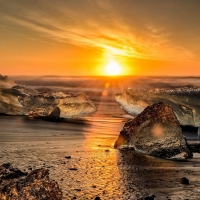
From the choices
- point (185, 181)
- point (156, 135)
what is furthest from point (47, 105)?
point (185, 181)

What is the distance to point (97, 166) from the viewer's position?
15.9 feet

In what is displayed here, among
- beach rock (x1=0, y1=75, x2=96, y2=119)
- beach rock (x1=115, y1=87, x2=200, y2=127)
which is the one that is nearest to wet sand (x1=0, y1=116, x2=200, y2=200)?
beach rock (x1=115, y1=87, x2=200, y2=127)

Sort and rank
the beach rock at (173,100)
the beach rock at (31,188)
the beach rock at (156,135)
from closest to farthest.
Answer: the beach rock at (31,188) < the beach rock at (156,135) < the beach rock at (173,100)

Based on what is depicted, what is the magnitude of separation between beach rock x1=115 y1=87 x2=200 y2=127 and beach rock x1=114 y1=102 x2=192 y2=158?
395cm

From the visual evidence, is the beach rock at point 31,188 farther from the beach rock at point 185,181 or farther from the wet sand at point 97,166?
the beach rock at point 185,181

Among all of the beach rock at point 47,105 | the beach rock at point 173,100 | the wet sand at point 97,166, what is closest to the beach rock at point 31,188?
the wet sand at point 97,166

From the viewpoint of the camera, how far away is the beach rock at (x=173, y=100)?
10.3 m

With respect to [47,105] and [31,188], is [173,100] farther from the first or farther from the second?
[31,188]

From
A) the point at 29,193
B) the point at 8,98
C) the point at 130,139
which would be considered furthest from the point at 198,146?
the point at 8,98

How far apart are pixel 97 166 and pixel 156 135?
1.77 metres

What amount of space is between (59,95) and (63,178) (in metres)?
8.00

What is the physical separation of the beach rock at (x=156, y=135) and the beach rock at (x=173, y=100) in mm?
3954

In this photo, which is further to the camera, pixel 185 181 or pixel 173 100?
pixel 173 100

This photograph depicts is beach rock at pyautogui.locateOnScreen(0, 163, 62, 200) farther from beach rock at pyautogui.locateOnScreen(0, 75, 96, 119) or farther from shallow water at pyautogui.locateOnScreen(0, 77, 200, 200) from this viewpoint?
beach rock at pyautogui.locateOnScreen(0, 75, 96, 119)
